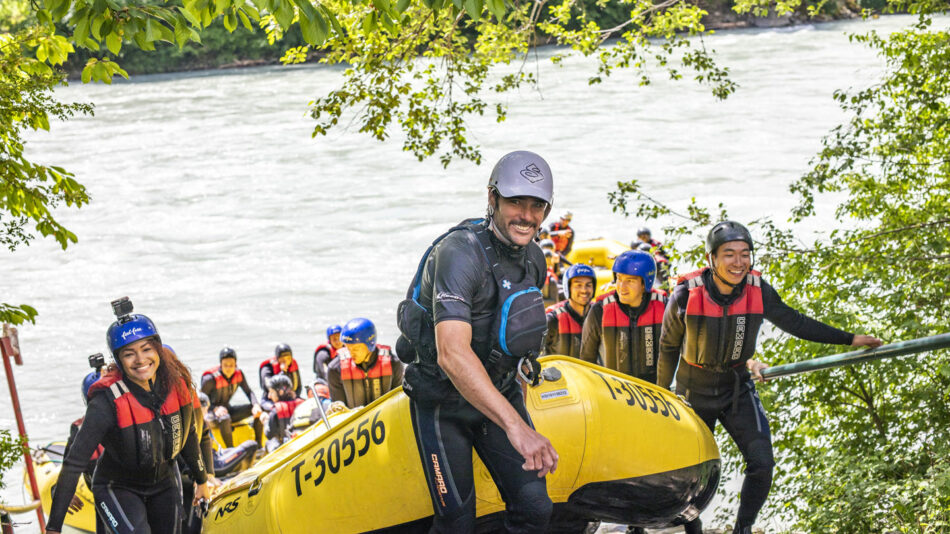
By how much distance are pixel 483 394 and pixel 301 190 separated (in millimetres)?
25292

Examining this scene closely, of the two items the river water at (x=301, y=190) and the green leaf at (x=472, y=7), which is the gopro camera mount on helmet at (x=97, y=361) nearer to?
the green leaf at (x=472, y=7)

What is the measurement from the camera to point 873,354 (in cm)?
421

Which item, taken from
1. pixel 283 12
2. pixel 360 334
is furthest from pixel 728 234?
pixel 360 334

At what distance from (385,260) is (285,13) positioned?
61.3ft

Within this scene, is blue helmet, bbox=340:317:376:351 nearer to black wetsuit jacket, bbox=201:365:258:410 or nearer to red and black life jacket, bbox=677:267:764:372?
black wetsuit jacket, bbox=201:365:258:410

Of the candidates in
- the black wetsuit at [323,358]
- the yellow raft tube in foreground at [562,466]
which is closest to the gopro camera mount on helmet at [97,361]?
the yellow raft tube in foreground at [562,466]

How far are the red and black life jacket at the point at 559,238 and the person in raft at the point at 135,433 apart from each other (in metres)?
11.4

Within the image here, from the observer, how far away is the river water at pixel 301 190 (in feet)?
61.7

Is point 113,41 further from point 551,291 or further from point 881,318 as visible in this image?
point 551,291

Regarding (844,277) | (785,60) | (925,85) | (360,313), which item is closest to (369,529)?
(844,277)

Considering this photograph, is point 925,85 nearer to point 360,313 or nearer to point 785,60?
point 360,313

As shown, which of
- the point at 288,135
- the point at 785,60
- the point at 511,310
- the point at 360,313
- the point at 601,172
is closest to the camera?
the point at 511,310

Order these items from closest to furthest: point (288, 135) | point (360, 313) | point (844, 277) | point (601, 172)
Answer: point (844, 277), point (360, 313), point (601, 172), point (288, 135)

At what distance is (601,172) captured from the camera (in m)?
26.7
